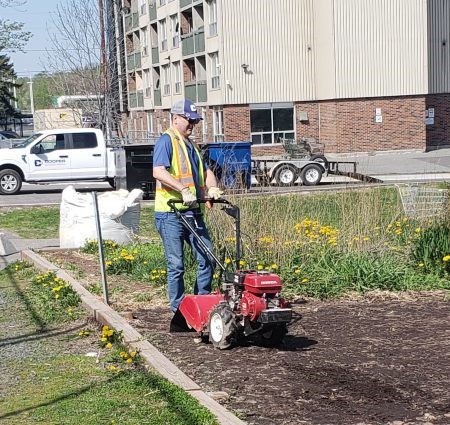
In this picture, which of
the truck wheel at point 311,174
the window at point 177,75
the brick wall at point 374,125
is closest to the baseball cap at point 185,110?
the truck wheel at point 311,174


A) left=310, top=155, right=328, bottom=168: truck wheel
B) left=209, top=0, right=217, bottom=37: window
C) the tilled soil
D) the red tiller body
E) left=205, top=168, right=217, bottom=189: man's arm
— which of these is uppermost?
left=209, top=0, right=217, bottom=37: window

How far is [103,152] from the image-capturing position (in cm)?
2830

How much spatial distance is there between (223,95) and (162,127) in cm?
1562

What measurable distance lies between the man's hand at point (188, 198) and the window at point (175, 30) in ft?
157

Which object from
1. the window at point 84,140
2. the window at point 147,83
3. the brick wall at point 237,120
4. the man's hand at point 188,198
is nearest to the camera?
the man's hand at point 188,198

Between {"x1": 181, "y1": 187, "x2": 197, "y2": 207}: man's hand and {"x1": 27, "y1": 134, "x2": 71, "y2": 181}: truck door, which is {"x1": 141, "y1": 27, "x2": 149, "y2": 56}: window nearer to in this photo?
{"x1": 27, "y1": 134, "x2": 71, "y2": 181}: truck door

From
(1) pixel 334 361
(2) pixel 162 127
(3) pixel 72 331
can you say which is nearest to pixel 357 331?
(1) pixel 334 361

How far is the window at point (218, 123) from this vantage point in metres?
46.5

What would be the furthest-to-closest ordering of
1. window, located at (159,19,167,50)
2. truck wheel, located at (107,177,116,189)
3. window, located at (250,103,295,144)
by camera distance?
1. window, located at (159,19,167,50)
2. window, located at (250,103,295,144)
3. truck wheel, located at (107,177,116,189)

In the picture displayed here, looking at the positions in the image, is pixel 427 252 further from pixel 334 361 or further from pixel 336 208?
pixel 334 361

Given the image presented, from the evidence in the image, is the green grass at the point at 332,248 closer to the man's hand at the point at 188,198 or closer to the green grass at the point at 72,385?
the man's hand at the point at 188,198

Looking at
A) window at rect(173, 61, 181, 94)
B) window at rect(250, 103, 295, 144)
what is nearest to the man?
window at rect(250, 103, 295, 144)

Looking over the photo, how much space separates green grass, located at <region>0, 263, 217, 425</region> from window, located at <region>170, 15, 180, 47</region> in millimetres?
47287

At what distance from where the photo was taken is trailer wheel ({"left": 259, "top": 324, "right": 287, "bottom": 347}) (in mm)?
7020
